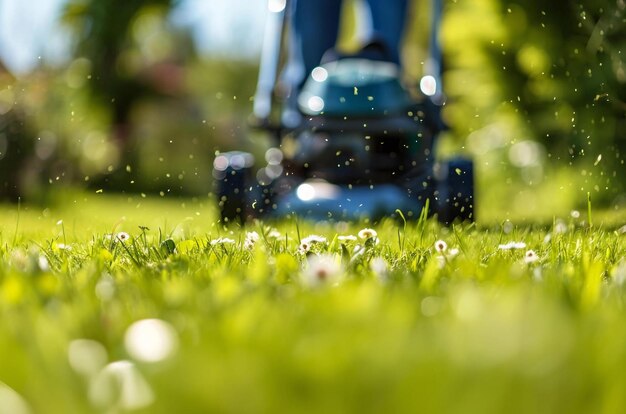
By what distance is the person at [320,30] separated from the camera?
15.2ft

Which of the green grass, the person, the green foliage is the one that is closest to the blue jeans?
the person

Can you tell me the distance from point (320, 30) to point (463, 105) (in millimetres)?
4525

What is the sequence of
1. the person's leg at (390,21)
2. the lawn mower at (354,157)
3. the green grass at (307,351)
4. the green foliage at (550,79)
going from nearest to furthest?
the green grass at (307,351) → the lawn mower at (354,157) → the person's leg at (390,21) → the green foliage at (550,79)

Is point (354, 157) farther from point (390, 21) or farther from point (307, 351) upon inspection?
point (307, 351)

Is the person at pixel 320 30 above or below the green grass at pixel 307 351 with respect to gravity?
above

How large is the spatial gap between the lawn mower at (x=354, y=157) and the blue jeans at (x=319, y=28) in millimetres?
90

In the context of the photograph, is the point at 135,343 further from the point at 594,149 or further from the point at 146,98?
the point at 146,98

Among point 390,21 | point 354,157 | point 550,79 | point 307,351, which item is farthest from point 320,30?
point 307,351

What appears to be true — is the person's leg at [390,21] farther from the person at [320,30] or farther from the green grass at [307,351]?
the green grass at [307,351]

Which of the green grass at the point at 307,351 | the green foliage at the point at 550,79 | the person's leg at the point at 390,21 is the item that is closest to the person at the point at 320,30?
the person's leg at the point at 390,21

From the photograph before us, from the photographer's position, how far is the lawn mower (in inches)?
161

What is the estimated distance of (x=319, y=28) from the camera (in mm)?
4758

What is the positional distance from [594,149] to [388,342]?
18.7 feet

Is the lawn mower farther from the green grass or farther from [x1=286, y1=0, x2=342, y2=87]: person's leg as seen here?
the green grass
